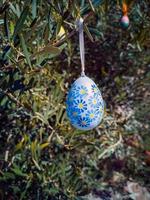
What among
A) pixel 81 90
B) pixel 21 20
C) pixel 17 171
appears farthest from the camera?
pixel 17 171

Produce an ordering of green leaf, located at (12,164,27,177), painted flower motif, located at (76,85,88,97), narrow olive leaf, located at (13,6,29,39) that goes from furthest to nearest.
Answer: green leaf, located at (12,164,27,177)
painted flower motif, located at (76,85,88,97)
narrow olive leaf, located at (13,6,29,39)

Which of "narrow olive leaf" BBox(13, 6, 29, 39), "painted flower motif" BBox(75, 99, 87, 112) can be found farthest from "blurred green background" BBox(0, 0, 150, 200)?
"painted flower motif" BBox(75, 99, 87, 112)

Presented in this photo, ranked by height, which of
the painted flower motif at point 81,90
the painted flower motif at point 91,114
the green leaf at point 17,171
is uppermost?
the painted flower motif at point 81,90

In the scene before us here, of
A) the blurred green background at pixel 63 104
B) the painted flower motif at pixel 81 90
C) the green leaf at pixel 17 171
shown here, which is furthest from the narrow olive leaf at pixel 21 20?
the green leaf at pixel 17 171

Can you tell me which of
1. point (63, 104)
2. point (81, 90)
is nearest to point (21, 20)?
point (81, 90)

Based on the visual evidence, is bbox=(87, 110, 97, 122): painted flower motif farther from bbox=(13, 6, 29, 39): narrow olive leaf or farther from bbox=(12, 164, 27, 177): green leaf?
bbox=(12, 164, 27, 177): green leaf

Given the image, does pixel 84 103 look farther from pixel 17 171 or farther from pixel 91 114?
pixel 17 171

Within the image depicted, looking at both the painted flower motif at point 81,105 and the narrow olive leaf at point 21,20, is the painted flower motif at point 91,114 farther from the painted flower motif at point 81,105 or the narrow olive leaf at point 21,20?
the narrow olive leaf at point 21,20

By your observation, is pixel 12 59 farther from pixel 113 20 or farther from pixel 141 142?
pixel 141 142

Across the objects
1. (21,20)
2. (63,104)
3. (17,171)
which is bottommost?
(17,171)

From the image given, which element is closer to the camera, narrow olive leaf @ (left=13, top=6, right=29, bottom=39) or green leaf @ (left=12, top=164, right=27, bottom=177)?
narrow olive leaf @ (left=13, top=6, right=29, bottom=39)
